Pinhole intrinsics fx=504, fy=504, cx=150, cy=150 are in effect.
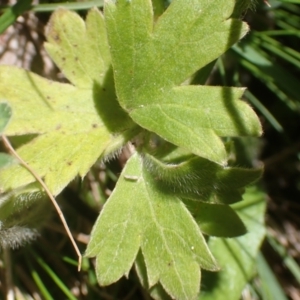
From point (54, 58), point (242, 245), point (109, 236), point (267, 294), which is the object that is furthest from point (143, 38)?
point (267, 294)

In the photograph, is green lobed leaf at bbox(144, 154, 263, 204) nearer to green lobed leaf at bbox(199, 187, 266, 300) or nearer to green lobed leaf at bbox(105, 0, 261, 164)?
green lobed leaf at bbox(105, 0, 261, 164)

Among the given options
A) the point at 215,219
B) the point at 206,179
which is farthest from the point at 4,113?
the point at 215,219

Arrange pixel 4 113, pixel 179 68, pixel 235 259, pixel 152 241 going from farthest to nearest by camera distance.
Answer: pixel 235 259 < pixel 152 241 < pixel 179 68 < pixel 4 113

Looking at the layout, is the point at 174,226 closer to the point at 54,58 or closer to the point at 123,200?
the point at 123,200

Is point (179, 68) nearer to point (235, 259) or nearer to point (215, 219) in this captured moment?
point (215, 219)

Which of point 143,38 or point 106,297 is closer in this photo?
point 143,38

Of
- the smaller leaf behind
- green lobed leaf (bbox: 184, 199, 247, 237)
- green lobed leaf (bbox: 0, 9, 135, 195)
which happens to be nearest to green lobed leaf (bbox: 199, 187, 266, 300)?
green lobed leaf (bbox: 184, 199, 247, 237)

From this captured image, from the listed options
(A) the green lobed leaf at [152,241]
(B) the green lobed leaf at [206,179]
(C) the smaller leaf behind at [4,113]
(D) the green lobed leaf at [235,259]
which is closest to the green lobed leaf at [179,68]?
(B) the green lobed leaf at [206,179]

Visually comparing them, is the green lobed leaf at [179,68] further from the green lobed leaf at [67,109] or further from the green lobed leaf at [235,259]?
the green lobed leaf at [235,259]
